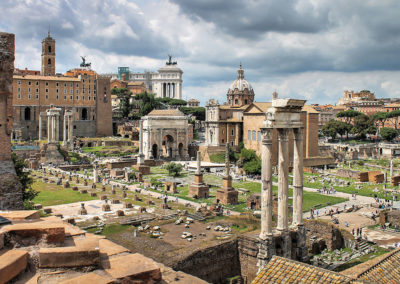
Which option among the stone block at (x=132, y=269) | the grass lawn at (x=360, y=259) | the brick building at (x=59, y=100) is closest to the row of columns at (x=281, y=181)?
the grass lawn at (x=360, y=259)

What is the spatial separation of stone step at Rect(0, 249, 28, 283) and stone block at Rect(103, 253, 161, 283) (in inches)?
43.6

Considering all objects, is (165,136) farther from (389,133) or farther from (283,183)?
(283,183)

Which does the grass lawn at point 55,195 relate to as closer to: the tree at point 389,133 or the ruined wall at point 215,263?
the ruined wall at point 215,263

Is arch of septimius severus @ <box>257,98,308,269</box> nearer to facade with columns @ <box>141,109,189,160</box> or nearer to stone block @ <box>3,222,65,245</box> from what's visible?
stone block @ <box>3,222,65,245</box>

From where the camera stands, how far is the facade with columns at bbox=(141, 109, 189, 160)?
198ft

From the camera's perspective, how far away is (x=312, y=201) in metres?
33.5

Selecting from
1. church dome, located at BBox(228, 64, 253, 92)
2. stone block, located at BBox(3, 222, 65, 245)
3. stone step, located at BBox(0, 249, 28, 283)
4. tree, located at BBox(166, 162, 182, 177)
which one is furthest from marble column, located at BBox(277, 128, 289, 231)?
church dome, located at BBox(228, 64, 253, 92)

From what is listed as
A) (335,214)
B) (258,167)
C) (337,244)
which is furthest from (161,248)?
(258,167)

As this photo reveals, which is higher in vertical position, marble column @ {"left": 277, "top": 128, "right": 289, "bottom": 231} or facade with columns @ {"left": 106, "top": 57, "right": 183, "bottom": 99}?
facade with columns @ {"left": 106, "top": 57, "right": 183, "bottom": 99}

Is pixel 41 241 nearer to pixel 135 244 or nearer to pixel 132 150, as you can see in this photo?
pixel 135 244

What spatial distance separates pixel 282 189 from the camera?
15.6 metres

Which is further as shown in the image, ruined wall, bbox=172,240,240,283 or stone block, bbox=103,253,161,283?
ruined wall, bbox=172,240,240,283

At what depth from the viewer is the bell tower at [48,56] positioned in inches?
3295

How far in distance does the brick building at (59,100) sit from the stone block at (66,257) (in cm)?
6738
